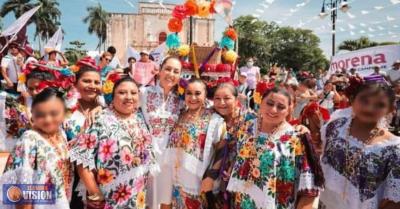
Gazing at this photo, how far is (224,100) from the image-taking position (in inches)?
129

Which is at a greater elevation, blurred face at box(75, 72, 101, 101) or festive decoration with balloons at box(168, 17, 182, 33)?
festive decoration with balloons at box(168, 17, 182, 33)

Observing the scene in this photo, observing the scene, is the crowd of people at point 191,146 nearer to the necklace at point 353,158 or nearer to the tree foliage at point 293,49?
the necklace at point 353,158

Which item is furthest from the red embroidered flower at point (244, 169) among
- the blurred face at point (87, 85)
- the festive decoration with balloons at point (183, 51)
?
the festive decoration with balloons at point (183, 51)

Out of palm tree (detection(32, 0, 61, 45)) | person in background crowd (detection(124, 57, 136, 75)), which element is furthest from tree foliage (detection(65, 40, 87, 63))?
person in background crowd (detection(124, 57, 136, 75))

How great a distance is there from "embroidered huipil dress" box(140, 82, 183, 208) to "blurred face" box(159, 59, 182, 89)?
0.10 m

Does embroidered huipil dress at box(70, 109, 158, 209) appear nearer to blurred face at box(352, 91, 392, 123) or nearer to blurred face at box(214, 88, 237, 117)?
blurred face at box(214, 88, 237, 117)

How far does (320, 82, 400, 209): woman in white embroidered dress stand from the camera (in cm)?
232

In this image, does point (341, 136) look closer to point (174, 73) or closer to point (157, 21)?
point (174, 73)

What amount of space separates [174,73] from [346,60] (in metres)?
8.01

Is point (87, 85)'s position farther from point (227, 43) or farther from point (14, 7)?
point (14, 7)

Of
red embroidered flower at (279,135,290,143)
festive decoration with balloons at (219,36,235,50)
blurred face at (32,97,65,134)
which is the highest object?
festive decoration with balloons at (219,36,235,50)

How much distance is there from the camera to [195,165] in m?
3.07

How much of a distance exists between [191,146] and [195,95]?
44 centimetres

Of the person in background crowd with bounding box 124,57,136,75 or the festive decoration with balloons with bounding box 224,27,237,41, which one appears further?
the person in background crowd with bounding box 124,57,136,75
